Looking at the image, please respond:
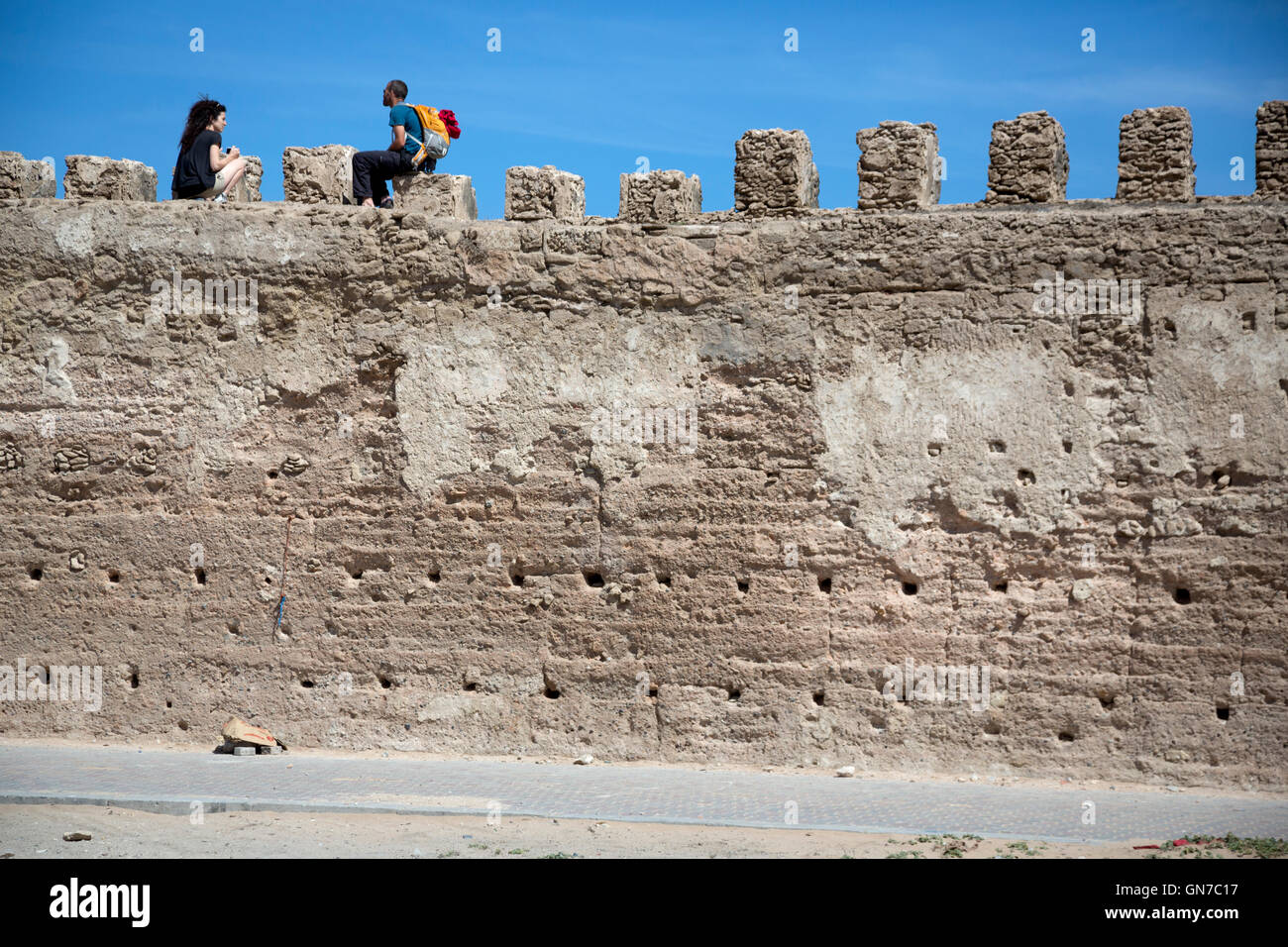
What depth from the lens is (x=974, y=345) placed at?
8.88 meters

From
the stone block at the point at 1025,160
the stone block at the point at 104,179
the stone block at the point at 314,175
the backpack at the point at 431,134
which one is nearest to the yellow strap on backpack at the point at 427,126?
the backpack at the point at 431,134

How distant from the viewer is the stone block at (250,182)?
398 inches

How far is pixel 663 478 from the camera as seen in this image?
9203 millimetres

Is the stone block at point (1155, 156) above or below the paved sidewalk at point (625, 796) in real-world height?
above

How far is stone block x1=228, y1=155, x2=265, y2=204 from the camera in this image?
10117 millimetres

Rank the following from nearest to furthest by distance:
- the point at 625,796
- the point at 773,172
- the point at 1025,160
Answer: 1. the point at 625,796
2. the point at 1025,160
3. the point at 773,172

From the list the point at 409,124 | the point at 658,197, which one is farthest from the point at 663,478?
the point at 409,124

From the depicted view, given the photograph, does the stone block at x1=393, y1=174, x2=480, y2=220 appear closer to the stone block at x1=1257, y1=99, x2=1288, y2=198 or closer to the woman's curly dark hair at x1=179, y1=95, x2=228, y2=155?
the woman's curly dark hair at x1=179, y1=95, x2=228, y2=155

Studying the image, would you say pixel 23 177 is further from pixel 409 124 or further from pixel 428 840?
pixel 428 840

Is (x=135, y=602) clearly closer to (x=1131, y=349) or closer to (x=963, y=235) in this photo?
(x=963, y=235)

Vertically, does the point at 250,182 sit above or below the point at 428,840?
above

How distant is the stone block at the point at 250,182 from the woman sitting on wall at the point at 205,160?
7cm

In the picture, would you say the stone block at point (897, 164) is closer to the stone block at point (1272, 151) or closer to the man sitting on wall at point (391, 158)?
the stone block at point (1272, 151)

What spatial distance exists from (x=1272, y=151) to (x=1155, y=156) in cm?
66
